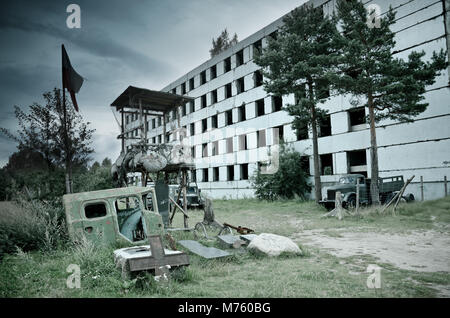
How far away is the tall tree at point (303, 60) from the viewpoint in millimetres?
17188

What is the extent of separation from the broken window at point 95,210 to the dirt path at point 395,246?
554cm

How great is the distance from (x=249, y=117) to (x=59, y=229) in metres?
22.9

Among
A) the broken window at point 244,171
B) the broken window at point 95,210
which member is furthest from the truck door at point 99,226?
the broken window at point 244,171

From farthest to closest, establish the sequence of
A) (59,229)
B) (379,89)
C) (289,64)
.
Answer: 1. (289,64)
2. (379,89)
3. (59,229)

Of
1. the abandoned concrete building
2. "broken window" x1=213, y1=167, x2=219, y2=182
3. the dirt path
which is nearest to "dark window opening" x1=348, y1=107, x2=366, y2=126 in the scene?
the abandoned concrete building

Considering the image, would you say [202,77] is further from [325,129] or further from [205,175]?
[325,129]

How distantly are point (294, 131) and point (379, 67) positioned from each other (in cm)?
1066

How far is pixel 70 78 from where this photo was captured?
28.6 feet

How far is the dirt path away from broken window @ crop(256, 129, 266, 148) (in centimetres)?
1714

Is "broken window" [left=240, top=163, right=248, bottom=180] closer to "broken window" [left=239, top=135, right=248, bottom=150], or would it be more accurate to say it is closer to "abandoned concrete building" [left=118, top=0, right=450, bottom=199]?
"abandoned concrete building" [left=118, top=0, right=450, bottom=199]

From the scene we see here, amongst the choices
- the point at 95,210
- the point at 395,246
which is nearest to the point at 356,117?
the point at 395,246
